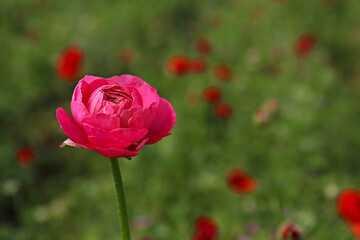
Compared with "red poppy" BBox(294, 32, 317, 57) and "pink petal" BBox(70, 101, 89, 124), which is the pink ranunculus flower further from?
"red poppy" BBox(294, 32, 317, 57)

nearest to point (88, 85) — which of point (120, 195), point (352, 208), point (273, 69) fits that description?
point (120, 195)

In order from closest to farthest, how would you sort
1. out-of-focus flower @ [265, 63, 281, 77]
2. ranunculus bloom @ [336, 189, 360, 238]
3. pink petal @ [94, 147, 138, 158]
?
pink petal @ [94, 147, 138, 158] → ranunculus bloom @ [336, 189, 360, 238] → out-of-focus flower @ [265, 63, 281, 77]

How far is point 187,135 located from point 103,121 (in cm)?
174

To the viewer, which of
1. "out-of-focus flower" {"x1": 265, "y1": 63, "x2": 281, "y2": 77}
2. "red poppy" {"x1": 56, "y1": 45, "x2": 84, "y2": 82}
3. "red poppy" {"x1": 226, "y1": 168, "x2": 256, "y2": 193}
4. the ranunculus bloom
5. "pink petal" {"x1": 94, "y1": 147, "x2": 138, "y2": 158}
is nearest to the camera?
Answer: "pink petal" {"x1": 94, "y1": 147, "x2": 138, "y2": 158}

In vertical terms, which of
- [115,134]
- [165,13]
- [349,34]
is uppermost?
[115,134]

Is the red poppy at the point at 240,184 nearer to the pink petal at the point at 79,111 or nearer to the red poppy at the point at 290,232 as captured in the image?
the red poppy at the point at 290,232

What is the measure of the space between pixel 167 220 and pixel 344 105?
150cm

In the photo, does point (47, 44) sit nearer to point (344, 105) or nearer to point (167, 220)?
point (167, 220)

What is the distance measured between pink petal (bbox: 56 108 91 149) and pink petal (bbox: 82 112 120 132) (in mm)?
21

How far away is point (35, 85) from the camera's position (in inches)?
114

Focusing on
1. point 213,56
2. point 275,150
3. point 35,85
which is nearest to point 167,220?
point 275,150

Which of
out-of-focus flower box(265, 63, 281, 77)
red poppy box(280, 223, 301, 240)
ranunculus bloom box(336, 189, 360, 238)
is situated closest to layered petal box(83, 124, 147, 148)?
red poppy box(280, 223, 301, 240)

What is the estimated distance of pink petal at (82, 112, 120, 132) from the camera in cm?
52

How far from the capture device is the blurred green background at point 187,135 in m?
1.75
